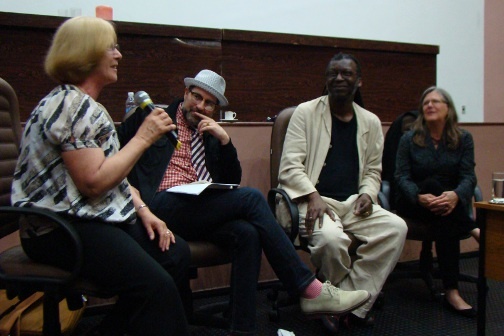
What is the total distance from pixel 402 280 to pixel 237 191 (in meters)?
1.51

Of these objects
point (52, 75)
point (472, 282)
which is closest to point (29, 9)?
point (52, 75)

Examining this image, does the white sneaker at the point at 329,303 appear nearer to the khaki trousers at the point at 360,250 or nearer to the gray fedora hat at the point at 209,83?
the khaki trousers at the point at 360,250

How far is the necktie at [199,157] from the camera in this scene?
6.49 ft

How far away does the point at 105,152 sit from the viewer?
4.59ft

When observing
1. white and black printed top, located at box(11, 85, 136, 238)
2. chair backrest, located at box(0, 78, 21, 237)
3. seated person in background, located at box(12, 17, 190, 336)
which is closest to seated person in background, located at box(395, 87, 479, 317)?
seated person in background, located at box(12, 17, 190, 336)

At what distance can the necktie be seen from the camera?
1.98 meters

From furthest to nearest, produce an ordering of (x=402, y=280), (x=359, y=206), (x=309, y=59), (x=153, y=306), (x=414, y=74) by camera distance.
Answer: (x=414, y=74), (x=309, y=59), (x=402, y=280), (x=359, y=206), (x=153, y=306)

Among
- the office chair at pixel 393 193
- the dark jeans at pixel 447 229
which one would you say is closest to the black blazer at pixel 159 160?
the office chair at pixel 393 193

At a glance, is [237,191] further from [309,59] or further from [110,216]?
[309,59]

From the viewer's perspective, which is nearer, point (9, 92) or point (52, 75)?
point (52, 75)

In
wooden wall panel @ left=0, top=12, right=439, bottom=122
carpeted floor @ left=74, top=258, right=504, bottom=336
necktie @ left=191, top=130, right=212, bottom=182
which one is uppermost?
wooden wall panel @ left=0, top=12, right=439, bottom=122

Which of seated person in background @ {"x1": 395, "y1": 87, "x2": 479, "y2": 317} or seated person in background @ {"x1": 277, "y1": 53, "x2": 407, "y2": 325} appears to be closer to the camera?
seated person in background @ {"x1": 277, "y1": 53, "x2": 407, "y2": 325}

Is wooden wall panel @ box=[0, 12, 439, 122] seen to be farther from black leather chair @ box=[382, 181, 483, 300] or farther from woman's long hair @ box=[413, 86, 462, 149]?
black leather chair @ box=[382, 181, 483, 300]

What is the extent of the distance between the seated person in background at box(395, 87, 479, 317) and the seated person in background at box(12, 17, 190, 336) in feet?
4.61
